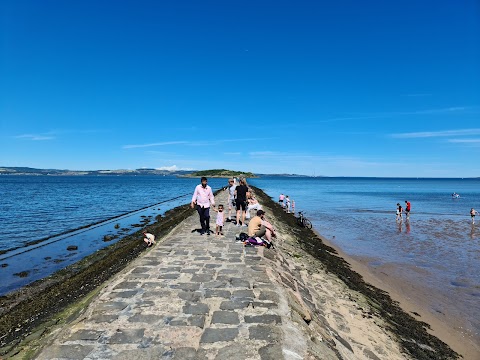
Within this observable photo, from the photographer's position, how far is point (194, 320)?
4.06m

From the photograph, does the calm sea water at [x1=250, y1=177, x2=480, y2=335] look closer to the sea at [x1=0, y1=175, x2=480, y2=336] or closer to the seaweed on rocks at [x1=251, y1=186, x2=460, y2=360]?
the sea at [x1=0, y1=175, x2=480, y2=336]

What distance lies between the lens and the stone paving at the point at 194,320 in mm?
3393

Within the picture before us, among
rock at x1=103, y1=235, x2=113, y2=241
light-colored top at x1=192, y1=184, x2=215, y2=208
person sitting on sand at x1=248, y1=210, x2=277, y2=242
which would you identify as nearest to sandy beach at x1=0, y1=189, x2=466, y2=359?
person sitting on sand at x1=248, y1=210, x2=277, y2=242

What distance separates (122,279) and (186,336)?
2.46 meters

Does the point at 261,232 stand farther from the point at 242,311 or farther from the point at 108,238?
the point at 108,238

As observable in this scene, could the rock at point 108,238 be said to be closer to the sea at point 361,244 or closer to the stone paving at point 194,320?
the sea at point 361,244

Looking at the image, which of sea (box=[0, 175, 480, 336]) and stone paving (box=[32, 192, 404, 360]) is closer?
stone paving (box=[32, 192, 404, 360])

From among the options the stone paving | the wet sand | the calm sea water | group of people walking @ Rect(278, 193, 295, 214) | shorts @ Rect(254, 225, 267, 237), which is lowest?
the wet sand

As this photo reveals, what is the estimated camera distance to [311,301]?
6.43 m

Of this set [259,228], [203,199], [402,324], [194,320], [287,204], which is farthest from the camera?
[287,204]

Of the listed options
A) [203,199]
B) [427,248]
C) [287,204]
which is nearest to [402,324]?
[203,199]

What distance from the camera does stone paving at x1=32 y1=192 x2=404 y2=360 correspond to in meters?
3.39

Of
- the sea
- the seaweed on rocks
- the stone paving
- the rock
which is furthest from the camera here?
the rock

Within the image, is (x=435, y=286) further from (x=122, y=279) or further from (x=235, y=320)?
(x=122, y=279)
